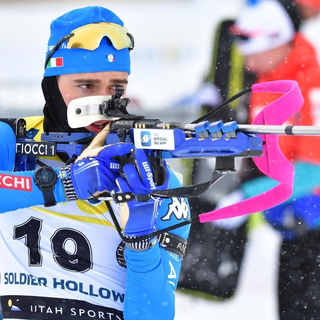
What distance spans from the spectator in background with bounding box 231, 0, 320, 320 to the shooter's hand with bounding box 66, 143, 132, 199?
185cm

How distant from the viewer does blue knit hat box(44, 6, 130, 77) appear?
275 centimetres

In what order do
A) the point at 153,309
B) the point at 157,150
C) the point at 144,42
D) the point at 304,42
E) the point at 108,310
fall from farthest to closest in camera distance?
the point at 144,42
the point at 304,42
the point at 108,310
the point at 153,309
the point at 157,150

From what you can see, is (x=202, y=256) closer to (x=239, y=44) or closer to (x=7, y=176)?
(x=239, y=44)

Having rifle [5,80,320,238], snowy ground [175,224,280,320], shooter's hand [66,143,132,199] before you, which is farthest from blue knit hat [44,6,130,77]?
snowy ground [175,224,280,320]

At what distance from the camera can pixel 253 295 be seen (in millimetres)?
4137

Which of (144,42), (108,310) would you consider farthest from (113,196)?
(144,42)

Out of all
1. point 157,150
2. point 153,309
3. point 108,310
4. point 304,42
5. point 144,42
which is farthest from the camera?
point 144,42

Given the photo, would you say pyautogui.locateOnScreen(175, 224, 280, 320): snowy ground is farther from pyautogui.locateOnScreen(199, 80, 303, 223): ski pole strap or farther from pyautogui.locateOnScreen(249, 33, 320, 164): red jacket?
pyautogui.locateOnScreen(199, 80, 303, 223): ski pole strap

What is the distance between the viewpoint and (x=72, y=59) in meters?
2.78

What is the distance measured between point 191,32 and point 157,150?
2119mm

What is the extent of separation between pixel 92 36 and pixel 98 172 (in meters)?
0.72

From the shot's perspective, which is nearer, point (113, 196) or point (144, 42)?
point (113, 196)

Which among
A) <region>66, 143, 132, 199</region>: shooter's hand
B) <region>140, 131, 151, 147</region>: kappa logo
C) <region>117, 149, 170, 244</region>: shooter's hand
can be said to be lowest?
<region>117, 149, 170, 244</region>: shooter's hand

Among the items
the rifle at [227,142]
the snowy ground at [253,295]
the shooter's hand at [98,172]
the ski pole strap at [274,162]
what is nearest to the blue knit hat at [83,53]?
the rifle at [227,142]
